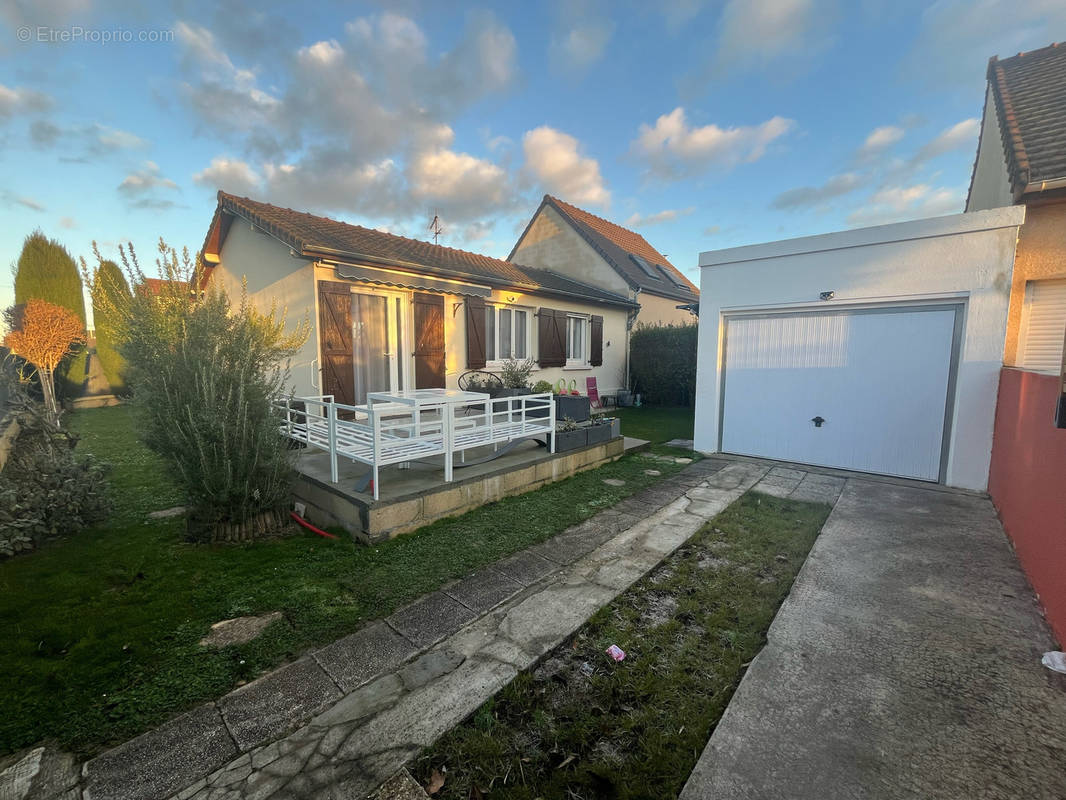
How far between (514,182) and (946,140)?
1255 centimetres

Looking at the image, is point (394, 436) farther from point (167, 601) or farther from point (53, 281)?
point (53, 281)

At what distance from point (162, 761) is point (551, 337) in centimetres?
1052

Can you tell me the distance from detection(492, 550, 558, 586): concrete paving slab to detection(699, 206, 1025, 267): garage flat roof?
5.91m

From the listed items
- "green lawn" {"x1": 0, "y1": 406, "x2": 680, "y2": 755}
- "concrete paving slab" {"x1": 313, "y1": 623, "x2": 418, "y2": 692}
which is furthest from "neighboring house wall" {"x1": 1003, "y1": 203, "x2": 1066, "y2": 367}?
"concrete paving slab" {"x1": 313, "y1": 623, "x2": 418, "y2": 692}

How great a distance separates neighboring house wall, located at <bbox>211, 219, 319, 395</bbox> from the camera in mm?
7303

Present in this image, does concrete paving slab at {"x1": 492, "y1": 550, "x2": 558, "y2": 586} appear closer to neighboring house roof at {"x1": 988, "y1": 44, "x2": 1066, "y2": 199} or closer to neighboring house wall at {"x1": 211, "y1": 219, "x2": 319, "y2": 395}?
neighboring house wall at {"x1": 211, "y1": 219, "x2": 319, "y2": 395}

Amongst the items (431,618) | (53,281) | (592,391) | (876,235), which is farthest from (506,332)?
(53,281)

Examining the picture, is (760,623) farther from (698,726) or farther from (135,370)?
(135,370)

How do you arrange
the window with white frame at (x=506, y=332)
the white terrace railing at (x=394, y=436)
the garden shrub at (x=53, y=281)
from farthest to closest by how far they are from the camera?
the garden shrub at (x=53, y=281) < the window with white frame at (x=506, y=332) < the white terrace railing at (x=394, y=436)

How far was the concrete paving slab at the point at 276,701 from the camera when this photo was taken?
1.91 metres

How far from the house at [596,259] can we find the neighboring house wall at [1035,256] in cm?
961

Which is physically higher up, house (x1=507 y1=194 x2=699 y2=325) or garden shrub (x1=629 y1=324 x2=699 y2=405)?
house (x1=507 y1=194 x2=699 y2=325)

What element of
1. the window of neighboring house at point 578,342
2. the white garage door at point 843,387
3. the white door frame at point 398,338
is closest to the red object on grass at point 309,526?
the white door frame at point 398,338

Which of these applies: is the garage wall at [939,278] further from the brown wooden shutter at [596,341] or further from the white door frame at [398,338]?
the brown wooden shutter at [596,341]
